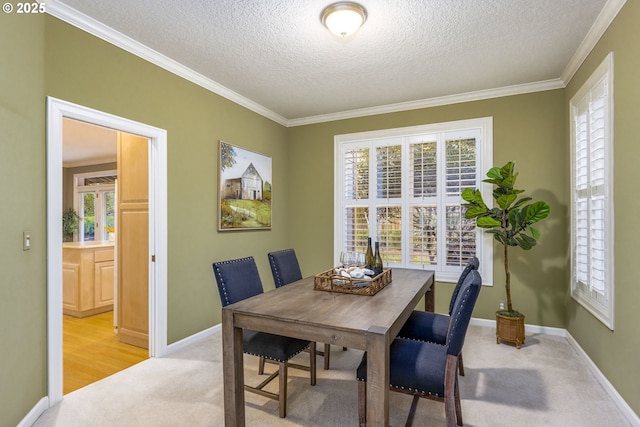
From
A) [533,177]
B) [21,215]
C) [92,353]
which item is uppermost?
[533,177]

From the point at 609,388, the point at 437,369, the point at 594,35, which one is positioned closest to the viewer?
the point at 437,369

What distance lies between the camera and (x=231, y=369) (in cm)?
190

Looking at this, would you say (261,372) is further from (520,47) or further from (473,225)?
(520,47)

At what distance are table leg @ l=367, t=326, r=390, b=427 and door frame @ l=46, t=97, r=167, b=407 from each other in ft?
7.25

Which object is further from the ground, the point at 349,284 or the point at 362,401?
the point at 349,284

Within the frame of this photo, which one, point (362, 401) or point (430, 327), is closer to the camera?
point (362, 401)

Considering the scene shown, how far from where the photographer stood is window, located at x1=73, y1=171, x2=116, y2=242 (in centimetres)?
707

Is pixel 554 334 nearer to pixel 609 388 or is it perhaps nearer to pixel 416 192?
pixel 609 388

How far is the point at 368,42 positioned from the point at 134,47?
2001 millimetres

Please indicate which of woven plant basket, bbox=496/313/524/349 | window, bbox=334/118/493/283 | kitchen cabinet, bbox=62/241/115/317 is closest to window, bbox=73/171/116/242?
kitchen cabinet, bbox=62/241/115/317

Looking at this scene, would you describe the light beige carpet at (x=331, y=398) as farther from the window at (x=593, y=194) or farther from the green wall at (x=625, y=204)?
the window at (x=593, y=194)

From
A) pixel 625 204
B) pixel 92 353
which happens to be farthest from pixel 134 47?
pixel 625 204

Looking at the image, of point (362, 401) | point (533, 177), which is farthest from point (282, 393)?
point (533, 177)

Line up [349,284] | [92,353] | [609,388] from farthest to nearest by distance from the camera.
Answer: [92,353]
[609,388]
[349,284]
